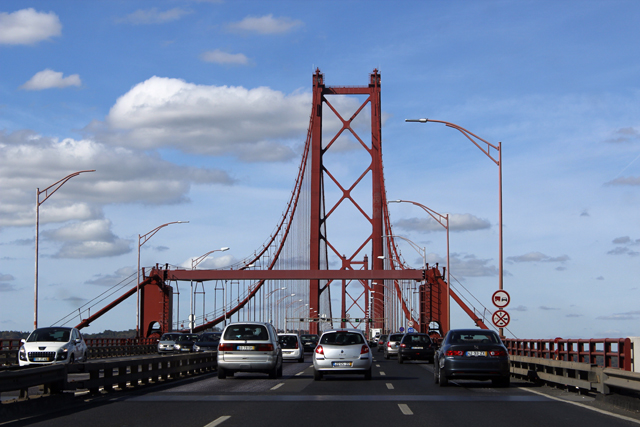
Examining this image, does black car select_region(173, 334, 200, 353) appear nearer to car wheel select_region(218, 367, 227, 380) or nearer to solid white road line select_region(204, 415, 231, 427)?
car wheel select_region(218, 367, 227, 380)

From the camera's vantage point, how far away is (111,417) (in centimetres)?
1316

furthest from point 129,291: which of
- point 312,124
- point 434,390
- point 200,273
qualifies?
point 434,390

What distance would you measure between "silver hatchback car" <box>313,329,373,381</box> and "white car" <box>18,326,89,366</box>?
9.52 metres

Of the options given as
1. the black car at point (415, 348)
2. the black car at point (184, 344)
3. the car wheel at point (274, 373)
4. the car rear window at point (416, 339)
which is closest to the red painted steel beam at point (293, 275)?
the black car at point (184, 344)

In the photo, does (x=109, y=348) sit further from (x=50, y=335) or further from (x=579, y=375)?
(x=579, y=375)

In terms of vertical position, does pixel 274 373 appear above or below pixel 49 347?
below

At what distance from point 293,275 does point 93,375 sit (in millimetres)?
59027

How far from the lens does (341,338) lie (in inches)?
934

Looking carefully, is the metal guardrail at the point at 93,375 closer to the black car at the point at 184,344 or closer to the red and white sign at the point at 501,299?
the red and white sign at the point at 501,299

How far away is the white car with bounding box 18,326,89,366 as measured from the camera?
2770 cm

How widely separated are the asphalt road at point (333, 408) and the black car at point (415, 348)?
18442 mm

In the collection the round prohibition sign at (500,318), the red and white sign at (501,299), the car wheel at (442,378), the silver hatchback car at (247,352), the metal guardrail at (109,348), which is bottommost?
the metal guardrail at (109,348)

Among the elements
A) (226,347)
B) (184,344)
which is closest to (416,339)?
(184,344)

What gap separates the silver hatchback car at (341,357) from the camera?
76.3ft
